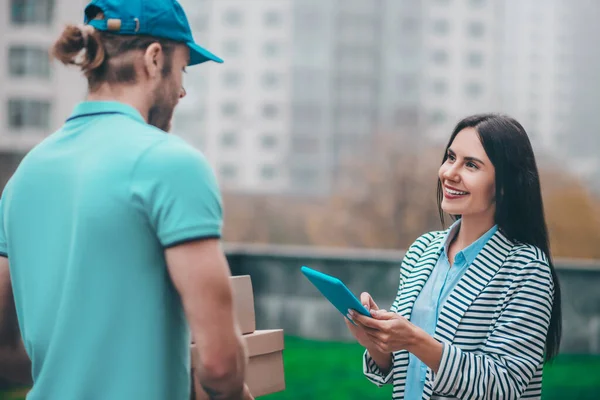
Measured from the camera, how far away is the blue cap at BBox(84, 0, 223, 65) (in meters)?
1.35

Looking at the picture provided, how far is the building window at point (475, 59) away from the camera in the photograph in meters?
51.5

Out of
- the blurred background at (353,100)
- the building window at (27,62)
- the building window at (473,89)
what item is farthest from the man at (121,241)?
the building window at (473,89)

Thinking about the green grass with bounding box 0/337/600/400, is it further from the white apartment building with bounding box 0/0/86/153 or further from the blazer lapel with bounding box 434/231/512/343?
the white apartment building with bounding box 0/0/86/153

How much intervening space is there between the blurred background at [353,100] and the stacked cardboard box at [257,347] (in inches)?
1124

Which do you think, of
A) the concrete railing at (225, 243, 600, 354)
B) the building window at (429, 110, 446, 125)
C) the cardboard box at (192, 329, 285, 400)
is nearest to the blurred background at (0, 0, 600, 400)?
the building window at (429, 110, 446, 125)

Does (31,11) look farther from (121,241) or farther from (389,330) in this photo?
(121,241)

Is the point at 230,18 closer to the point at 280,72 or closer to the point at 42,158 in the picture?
the point at 280,72

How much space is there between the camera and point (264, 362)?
74.1 inches

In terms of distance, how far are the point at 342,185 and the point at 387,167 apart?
404 inches

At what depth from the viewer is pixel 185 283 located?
125 cm

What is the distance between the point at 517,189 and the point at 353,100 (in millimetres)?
50350

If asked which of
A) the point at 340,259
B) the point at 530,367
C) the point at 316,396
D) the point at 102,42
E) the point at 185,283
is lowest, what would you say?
the point at 316,396

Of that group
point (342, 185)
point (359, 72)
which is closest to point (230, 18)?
point (359, 72)

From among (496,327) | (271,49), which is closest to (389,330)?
(496,327)
